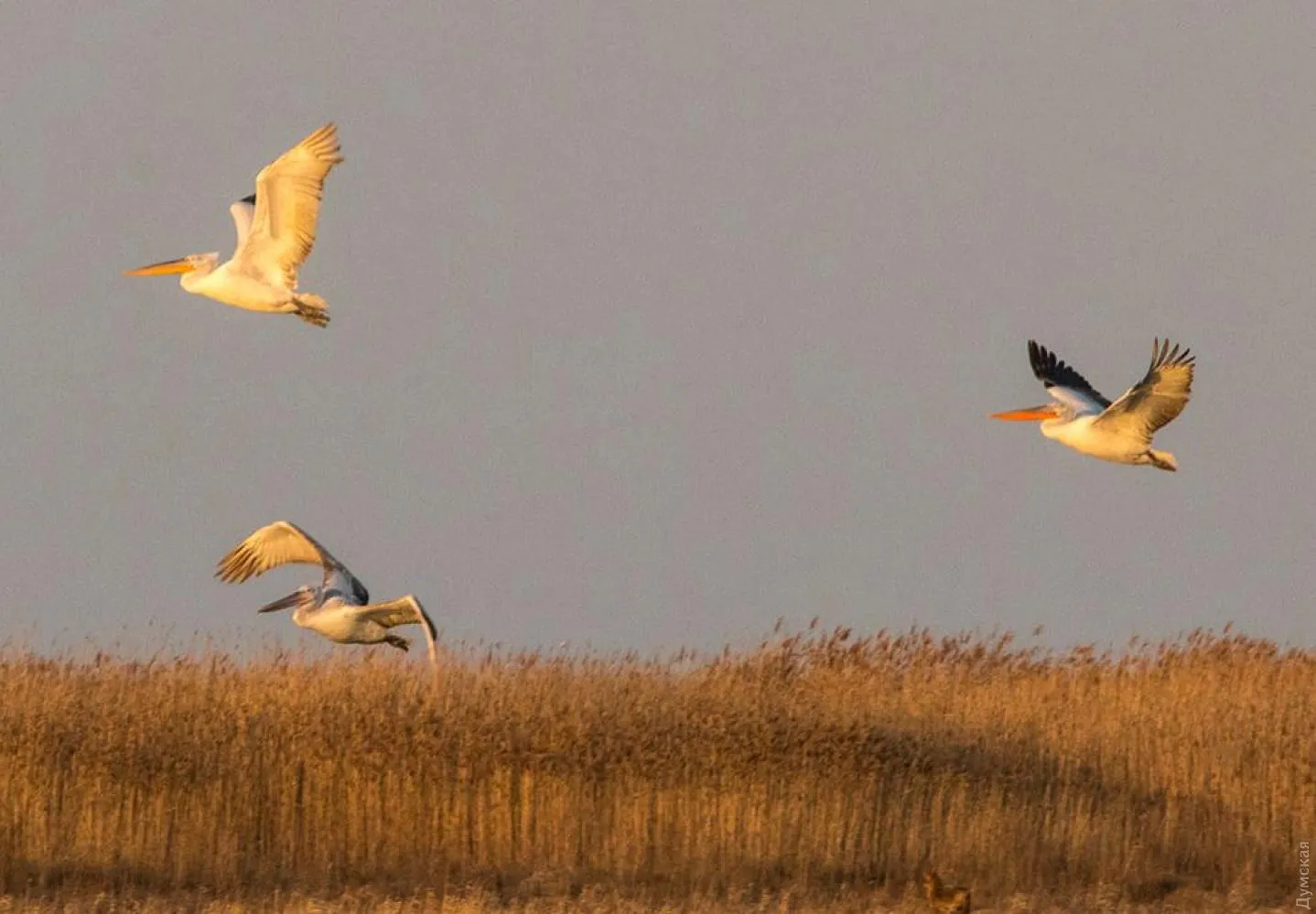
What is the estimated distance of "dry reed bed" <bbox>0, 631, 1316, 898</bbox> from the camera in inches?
522

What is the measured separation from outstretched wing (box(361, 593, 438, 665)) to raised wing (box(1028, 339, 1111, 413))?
173 inches

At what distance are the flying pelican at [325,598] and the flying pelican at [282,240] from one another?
1350 mm

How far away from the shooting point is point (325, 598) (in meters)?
14.3

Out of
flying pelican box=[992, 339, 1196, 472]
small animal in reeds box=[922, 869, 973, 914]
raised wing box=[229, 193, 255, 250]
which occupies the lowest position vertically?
small animal in reeds box=[922, 869, 973, 914]

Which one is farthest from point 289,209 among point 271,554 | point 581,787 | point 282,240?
point 581,787

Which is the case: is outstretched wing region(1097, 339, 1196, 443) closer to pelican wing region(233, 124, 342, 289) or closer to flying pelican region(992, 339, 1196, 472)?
flying pelican region(992, 339, 1196, 472)

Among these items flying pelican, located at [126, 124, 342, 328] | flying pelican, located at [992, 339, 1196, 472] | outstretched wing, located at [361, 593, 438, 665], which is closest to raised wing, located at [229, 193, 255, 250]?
flying pelican, located at [126, 124, 342, 328]

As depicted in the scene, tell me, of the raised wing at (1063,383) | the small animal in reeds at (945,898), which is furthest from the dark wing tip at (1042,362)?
the small animal in reeds at (945,898)

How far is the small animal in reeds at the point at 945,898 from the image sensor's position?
12.4 m

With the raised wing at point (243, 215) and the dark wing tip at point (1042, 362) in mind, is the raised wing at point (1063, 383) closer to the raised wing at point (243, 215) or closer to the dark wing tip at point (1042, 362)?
the dark wing tip at point (1042, 362)

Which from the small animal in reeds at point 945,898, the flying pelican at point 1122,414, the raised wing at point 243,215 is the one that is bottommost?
the small animal in reeds at point 945,898

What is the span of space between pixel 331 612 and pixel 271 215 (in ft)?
7.73

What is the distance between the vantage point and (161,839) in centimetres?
1323

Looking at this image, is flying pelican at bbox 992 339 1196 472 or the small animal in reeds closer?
the small animal in reeds
